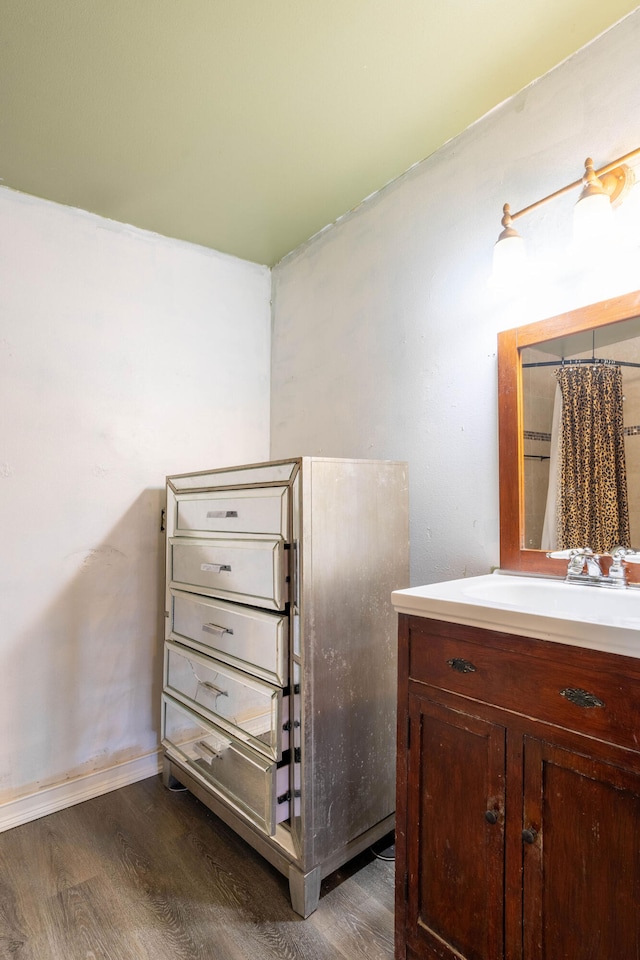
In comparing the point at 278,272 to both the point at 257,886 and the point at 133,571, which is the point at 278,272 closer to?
the point at 133,571

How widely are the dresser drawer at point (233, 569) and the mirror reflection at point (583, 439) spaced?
0.75 meters

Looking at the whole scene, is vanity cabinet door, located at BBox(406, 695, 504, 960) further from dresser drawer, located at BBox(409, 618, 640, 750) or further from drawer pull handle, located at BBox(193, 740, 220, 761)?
drawer pull handle, located at BBox(193, 740, 220, 761)

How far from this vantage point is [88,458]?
208 cm

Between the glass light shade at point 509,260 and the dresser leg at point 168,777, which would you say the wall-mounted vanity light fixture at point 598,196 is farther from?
the dresser leg at point 168,777

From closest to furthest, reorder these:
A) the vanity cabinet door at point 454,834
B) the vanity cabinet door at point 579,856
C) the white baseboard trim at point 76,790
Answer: the vanity cabinet door at point 579,856
the vanity cabinet door at point 454,834
the white baseboard trim at point 76,790

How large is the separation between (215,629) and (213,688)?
7.8 inches

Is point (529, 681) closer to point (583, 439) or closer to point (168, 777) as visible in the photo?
point (583, 439)

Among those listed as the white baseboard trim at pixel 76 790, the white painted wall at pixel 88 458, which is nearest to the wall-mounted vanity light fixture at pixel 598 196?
the white painted wall at pixel 88 458

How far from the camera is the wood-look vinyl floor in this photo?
1303mm

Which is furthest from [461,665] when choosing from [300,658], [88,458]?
[88,458]

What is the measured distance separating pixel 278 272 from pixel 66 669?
2.07 metres

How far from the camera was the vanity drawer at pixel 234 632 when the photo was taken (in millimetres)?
1459

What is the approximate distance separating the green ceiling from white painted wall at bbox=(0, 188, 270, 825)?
0.28 m

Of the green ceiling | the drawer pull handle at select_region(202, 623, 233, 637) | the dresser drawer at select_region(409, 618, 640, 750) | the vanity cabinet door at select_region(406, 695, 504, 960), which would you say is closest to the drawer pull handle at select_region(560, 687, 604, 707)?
the dresser drawer at select_region(409, 618, 640, 750)
